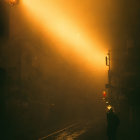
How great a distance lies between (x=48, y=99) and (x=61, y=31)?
10.7 metres

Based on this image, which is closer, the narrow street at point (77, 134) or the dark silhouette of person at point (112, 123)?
the dark silhouette of person at point (112, 123)

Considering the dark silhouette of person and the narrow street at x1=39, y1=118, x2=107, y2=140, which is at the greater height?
the dark silhouette of person

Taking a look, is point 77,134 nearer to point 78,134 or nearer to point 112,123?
point 78,134

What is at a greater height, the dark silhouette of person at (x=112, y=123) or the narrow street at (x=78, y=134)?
the dark silhouette of person at (x=112, y=123)

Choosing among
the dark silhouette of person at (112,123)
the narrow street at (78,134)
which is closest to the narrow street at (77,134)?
the narrow street at (78,134)

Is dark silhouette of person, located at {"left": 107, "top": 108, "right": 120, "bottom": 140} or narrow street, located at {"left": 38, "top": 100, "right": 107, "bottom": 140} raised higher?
dark silhouette of person, located at {"left": 107, "top": 108, "right": 120, "bottom": 140}

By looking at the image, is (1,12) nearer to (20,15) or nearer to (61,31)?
(20,15)

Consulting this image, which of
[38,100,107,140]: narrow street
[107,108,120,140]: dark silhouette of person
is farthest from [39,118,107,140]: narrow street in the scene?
[107,108,120,140]: dark silhouette of person

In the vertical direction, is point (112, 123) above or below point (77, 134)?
above

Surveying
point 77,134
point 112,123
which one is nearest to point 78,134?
point 77,134

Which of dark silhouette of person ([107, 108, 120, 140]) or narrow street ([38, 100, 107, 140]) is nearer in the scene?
dark silhouette of person ([107, 108, 120, 140])

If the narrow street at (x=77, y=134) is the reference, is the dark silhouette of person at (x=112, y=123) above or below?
above

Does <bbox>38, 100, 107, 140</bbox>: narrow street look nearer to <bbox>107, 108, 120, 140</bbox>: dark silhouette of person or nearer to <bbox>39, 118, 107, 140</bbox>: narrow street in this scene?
<bbox>39, 118, 107, 140</bbox>: narrow street

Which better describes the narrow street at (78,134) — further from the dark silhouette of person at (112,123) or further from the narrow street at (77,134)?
the dark silhouette of person at (112,123)
